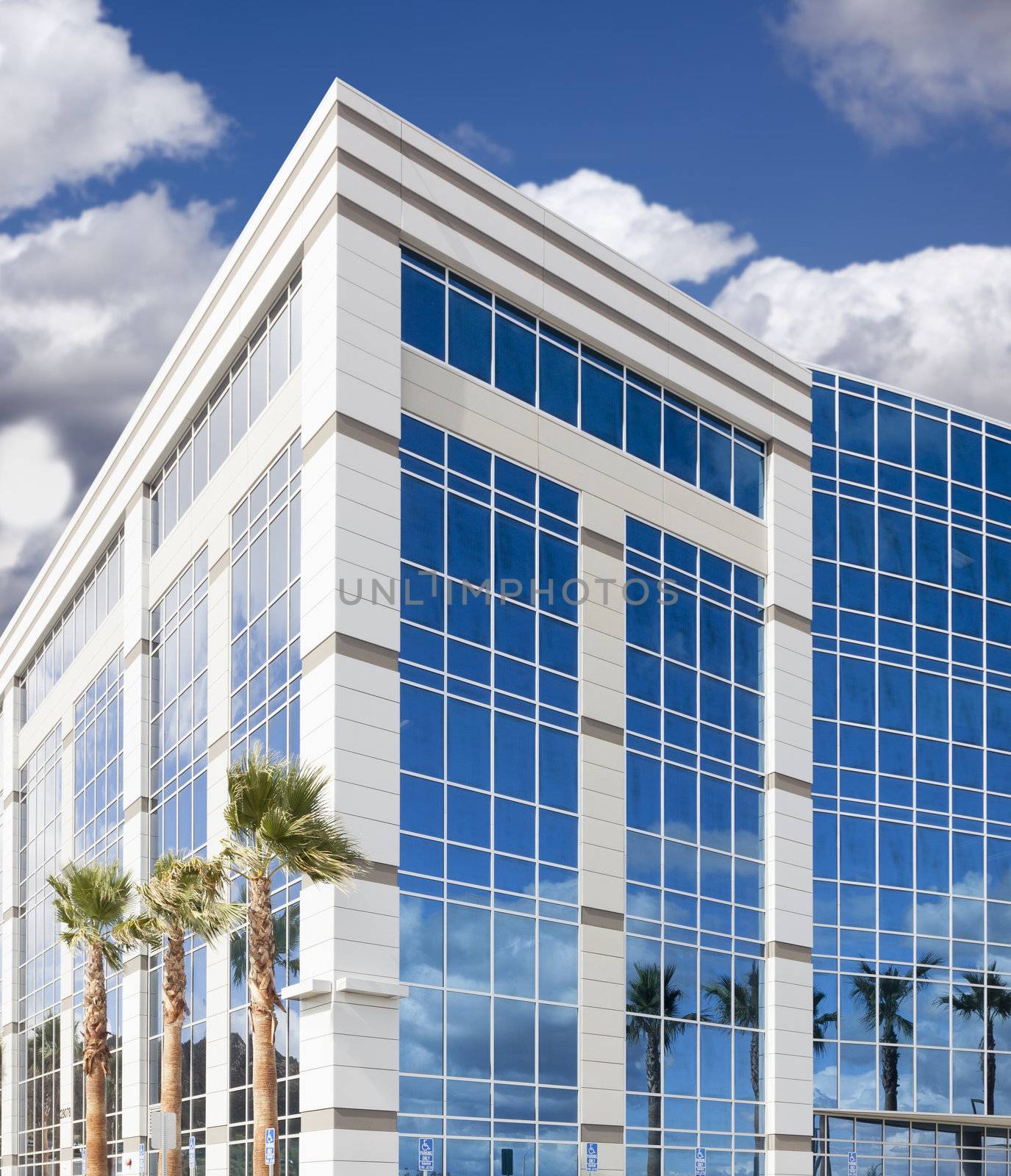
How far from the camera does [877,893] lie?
48625 millimetres

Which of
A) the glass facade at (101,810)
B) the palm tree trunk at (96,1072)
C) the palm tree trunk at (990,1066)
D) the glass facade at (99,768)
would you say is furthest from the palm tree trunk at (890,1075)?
the glass facade at (99,768)

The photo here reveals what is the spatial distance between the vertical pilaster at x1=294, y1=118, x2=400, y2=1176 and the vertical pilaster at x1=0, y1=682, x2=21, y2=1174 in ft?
102

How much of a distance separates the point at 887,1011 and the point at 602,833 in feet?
48.2

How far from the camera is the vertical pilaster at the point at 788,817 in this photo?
140 feet

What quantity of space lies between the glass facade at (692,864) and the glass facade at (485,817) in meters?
2.69

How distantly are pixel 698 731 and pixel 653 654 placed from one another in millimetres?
2729

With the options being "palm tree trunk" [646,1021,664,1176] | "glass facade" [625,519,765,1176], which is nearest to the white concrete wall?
"glass facade" [625,519,765,1176]

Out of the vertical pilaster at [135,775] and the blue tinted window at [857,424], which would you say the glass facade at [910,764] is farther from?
the vertical pilaster at [135,775]

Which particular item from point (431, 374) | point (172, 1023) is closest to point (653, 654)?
point (431, 374)

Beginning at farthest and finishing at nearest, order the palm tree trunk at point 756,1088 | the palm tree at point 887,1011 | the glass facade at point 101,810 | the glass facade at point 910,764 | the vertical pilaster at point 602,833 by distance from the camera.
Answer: the glass facade at point 910,764 < the palm tree at point 887,1011 < the glass facade at point 101,810 < the palm tree trunk at point 756,1088 < the vertical pilaster at point 602,833

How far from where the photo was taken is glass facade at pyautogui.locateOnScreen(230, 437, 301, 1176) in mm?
33094

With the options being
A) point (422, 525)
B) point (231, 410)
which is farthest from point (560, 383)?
point (231, 410)

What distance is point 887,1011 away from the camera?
157 feet

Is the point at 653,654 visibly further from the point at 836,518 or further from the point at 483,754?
the point at 836,518
